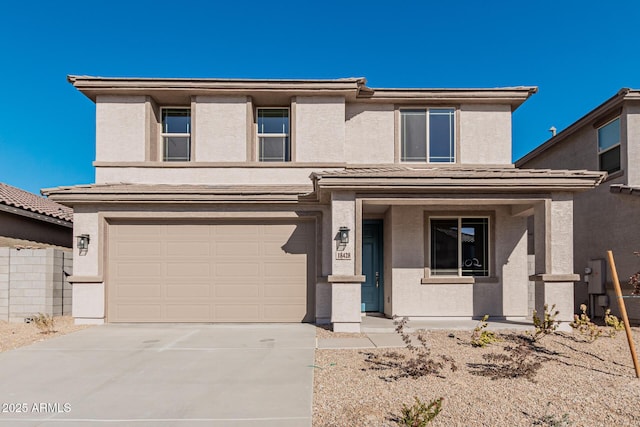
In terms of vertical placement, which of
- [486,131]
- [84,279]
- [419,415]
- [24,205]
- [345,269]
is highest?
[486,131]

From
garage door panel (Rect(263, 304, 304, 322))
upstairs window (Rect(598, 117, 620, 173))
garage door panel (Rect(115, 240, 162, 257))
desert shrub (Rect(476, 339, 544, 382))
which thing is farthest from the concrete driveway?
upstairs window (Rect(598, 117, 620, 173))

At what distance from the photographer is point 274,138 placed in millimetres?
10992

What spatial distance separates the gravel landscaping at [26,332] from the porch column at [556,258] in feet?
32.9

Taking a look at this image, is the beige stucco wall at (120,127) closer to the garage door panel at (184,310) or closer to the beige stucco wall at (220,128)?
the beige stucco wall at (220,128)

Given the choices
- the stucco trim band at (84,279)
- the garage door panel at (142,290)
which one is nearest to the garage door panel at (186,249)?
the garage door panel at (142,290)

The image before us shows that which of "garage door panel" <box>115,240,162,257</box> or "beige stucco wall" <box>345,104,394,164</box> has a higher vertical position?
"beige stucco wall" <box>345,104,394,164</box>

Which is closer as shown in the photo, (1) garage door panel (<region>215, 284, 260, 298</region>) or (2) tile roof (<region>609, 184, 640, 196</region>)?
(1) garage door panel (<region>215, 284, 260, 298</region>)

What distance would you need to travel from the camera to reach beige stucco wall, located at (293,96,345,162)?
10.6 meters

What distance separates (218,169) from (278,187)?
5.69ft

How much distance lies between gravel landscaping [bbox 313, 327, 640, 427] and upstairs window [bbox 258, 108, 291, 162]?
571 centimetres

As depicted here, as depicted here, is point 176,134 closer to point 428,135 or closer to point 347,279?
point 347,279

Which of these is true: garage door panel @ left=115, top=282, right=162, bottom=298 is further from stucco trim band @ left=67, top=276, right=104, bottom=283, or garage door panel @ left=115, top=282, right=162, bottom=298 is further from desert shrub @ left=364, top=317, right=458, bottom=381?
desert shrub @ left=364, top=317, right=458, bottom=381

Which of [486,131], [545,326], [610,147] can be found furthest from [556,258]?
[610,147]

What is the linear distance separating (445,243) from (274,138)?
5226 mm
